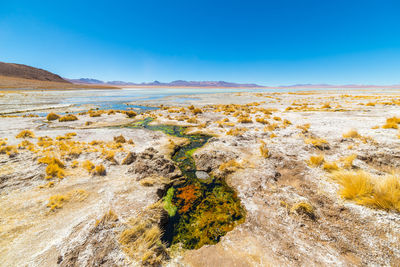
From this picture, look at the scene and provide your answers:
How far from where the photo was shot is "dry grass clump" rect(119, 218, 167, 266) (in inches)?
138

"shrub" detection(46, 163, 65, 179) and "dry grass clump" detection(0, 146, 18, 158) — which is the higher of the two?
"dry grass clump" detection(0, 146, 18, 158)

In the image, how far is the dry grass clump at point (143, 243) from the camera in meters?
3.51

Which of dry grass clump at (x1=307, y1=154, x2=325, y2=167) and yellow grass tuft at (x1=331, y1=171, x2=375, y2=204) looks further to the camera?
dry grass clump at (x1=307, y1=154, x2=325, y2=167)

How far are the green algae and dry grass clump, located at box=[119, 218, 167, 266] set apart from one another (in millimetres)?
436

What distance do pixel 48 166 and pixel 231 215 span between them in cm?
826

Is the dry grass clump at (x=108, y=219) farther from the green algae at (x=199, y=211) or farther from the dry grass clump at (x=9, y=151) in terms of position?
the dry grass clump at (x=9, y=151)

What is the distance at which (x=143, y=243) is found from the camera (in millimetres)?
3816

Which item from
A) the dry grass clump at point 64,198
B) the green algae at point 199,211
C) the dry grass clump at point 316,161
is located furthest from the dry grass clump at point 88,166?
the dry grass clump at point 316,161

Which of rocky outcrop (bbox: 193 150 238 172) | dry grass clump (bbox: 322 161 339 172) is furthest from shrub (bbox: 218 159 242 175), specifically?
dry grass clump (bbox: 322 161 339 172)

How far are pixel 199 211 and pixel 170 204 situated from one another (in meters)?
1.18

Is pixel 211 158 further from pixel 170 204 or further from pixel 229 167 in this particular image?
pixel 170 204

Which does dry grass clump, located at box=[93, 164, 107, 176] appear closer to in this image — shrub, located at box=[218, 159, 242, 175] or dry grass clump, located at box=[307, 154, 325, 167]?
shrub, located at box=[218, 159, 242, 175]

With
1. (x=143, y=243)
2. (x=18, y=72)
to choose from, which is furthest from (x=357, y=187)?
(x=18, y=72)

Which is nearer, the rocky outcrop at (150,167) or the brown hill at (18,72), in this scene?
the rocky outcrop at (150,167)
